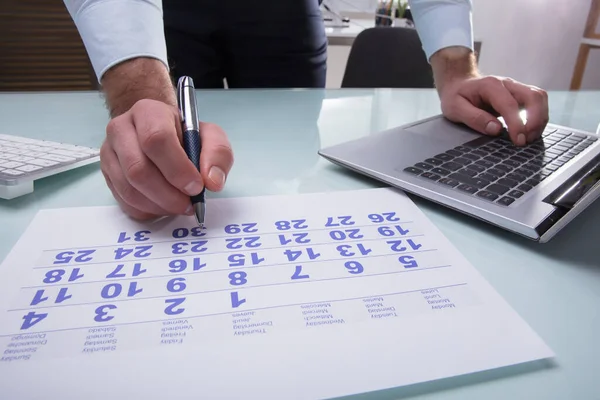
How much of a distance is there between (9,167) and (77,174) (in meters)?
0.07

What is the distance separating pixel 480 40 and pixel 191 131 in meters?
2.42

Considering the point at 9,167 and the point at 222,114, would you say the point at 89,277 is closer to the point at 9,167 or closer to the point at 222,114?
the point at 9,167

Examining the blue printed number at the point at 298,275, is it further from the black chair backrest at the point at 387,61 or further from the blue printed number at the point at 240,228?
the black chair backrest at the point at 387,61

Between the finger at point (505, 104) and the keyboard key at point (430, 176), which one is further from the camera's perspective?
the finger at point (505, 104)

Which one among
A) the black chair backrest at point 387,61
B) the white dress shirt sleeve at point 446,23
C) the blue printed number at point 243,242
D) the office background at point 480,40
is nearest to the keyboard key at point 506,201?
the blue printed number at point 243,242

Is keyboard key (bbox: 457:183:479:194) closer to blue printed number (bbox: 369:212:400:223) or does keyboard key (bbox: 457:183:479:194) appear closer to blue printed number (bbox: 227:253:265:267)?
blue printed number (bbox: 369:212:400:223)

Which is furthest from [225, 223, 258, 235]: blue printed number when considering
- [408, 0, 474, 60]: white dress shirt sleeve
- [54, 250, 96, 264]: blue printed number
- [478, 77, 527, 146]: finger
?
[408, 0, 474, 60]: white dress shirt sleeve

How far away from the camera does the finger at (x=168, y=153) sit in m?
0.34

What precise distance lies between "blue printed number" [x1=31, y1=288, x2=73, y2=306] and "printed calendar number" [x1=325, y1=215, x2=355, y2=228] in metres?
0.20

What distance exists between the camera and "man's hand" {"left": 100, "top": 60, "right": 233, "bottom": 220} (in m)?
0.34

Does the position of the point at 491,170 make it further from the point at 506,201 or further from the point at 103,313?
the point at 103,313

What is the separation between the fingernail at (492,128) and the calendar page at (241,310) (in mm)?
254

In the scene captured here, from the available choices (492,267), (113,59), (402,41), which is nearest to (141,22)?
(113,59)

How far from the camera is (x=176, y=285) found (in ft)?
0.95
